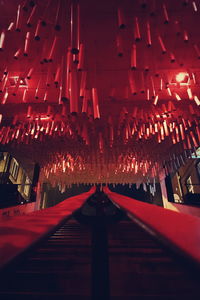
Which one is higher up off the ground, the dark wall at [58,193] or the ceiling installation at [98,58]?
the ceiling installation at [98,58]

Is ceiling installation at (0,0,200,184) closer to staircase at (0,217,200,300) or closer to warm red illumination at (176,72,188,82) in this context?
warm red illumination at (176,72,188,82)

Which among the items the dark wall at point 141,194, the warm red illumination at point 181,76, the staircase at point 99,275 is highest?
the warm red illumination at point 181,76

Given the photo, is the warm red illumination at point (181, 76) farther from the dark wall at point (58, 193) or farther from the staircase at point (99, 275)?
the dark wall at point (58, 193)

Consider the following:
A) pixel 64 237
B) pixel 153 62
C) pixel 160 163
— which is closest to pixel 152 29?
pixel 153 62

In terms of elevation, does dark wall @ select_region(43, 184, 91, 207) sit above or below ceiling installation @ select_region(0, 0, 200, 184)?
below

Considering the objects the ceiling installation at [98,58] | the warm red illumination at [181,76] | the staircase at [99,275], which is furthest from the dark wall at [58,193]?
the staircase at [99,275]

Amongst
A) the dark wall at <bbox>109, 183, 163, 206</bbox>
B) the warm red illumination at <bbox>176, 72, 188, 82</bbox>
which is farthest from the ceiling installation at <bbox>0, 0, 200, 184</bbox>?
the dark wall at <bbox>109, 183, 163, 206</bbox>

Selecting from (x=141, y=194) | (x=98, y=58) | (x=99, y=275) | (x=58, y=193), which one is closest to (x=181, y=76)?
(x=98, y=58)

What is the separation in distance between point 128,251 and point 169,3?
3141mm

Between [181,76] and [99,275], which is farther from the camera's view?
[181,76]

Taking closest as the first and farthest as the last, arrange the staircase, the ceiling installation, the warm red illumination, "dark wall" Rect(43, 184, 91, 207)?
1. the staircase
2. the ceiling installation
3. the warm red illumination
4. "dark wall" Rect(43, 184, 91, 207)

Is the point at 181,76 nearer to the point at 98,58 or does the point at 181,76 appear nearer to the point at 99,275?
the point at 98,58

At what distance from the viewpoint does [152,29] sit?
89.9 inches

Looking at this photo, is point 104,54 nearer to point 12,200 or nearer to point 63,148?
point 63,148
